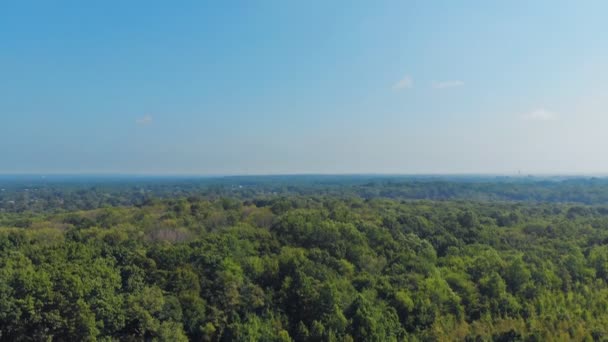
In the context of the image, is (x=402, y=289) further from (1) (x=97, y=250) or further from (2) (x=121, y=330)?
(1) (x=97, y=250)

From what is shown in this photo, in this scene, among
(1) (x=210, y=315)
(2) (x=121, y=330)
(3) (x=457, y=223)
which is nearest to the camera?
(2) (x=121, y=330)

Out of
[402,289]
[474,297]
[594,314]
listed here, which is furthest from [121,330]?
[594,314]

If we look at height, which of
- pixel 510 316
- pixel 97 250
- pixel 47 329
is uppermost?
pixel 97 250

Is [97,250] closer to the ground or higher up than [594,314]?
higher up

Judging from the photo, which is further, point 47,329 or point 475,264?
point 475,264

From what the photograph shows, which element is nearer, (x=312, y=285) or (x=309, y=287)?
(x=309, y=287)

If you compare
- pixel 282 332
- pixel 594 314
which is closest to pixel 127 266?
pixel 282 332

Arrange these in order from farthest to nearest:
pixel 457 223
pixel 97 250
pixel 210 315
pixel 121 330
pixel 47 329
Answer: pixel 457 223 → pixel 97 250 → pixel 210 315 → pixel 121 330 → pixel 47 329
